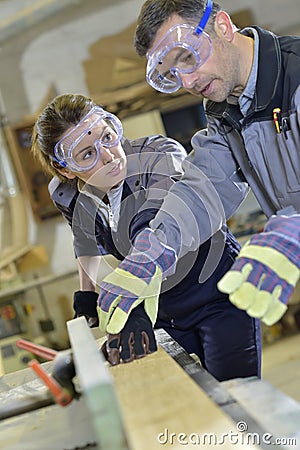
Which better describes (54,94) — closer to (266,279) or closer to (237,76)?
(237,76)

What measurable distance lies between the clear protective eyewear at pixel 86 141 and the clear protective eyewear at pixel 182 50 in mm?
257

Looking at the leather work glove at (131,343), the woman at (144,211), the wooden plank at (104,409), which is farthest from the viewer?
the woman at (144,211)

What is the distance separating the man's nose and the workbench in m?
0.70

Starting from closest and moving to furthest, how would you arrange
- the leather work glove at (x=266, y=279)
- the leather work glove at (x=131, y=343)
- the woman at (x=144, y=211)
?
the leather work glove at (x=266, y=279)
the leather work glove at (x=131, y=343)
the woman at (x=144, y=211)

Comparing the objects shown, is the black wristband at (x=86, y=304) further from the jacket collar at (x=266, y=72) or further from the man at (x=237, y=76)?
the jacket collar at (x=266, y=72)

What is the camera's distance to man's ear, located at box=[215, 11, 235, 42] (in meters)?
1.56

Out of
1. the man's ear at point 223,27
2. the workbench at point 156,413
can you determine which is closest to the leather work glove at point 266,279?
the workbench at point 156,413

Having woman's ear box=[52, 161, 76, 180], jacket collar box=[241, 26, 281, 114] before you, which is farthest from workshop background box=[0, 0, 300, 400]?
jacket collar box=[241, 26, 281, 114]

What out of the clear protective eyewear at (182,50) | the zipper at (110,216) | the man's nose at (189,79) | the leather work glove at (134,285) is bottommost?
the leather work glove at (134,285)

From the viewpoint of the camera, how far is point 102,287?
150 centimetres

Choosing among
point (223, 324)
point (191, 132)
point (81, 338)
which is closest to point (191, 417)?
point (81, 338)

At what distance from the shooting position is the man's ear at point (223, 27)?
156 cm

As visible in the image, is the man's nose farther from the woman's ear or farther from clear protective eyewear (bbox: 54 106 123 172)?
the woman's ear

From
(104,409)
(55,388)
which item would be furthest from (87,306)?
(104,409)
